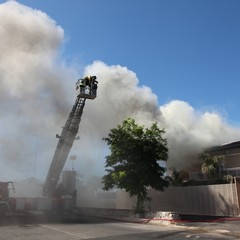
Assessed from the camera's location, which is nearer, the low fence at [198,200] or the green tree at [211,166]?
the low fence at [198,200]

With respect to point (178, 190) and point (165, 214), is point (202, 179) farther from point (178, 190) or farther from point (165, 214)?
point (165, 214)

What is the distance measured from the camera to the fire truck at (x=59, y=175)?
76.1ft

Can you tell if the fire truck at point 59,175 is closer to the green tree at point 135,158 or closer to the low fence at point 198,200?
the green tree at point 135,158

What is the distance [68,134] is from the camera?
25.9m

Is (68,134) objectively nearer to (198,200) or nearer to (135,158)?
(135,158)

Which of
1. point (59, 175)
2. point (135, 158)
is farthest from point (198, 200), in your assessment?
point (59, 175)

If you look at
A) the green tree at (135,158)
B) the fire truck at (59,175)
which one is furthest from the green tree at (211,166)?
the fire truck at (59,175)

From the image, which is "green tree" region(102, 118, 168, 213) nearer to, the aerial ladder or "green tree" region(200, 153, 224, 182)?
the aerial ladder

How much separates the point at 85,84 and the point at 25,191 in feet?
39.4

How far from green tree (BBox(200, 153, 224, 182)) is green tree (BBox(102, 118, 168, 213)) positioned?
22.3ft

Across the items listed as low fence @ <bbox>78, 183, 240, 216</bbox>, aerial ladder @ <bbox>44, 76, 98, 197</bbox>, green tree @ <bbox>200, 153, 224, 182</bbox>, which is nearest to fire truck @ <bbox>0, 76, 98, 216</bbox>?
aerial ladder @ <bbox>44, 76, 98, 197</bbox>

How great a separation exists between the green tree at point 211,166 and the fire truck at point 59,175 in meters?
11.8

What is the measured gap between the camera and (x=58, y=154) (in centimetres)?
2702

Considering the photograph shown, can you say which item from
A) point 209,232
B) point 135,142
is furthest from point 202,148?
point 209,232
